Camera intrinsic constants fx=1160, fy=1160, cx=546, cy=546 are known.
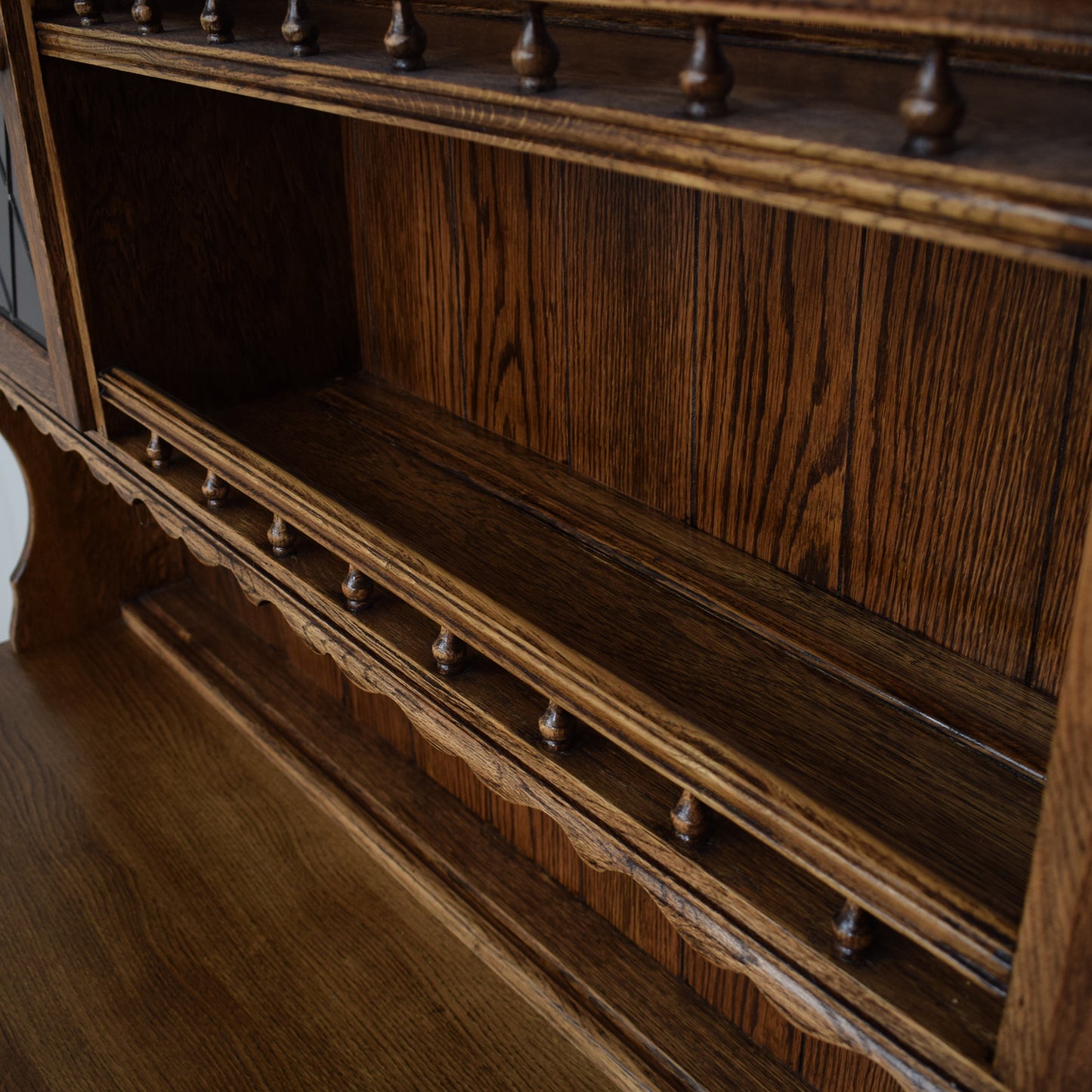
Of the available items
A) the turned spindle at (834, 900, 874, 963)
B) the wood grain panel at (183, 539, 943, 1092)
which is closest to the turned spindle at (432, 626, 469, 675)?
the wood grain panel at (183, 539, 943, 1092)

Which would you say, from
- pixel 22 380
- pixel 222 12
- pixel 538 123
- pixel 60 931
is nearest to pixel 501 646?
pixel 538 123

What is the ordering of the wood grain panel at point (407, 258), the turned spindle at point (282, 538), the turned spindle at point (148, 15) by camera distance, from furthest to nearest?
the wood grain panel at point (407, 258), the turned spindle at point (282, 538), the turned spindle at point (148, 15)

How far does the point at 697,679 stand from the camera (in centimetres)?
80

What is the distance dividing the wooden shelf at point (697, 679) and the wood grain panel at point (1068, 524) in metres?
0.03

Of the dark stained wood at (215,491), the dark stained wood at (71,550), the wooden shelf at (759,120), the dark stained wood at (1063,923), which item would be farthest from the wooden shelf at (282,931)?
the wooden shelf at (759,120)

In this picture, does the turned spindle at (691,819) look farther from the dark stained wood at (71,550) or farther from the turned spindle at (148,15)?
the dark stained wood at (71,550)

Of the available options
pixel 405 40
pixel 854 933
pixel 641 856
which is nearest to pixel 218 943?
pixel 641 856

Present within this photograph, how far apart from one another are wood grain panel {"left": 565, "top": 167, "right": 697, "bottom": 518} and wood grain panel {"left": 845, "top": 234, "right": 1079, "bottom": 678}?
182mm

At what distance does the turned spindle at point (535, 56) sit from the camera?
58cm

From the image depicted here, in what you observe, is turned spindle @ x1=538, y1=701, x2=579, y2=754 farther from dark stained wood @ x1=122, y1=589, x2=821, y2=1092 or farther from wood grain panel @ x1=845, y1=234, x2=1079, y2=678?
dark stained wood @ x1=122, y1=589, x2=821, y2=1092

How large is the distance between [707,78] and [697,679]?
42 cm

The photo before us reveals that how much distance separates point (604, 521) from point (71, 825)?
2.79 ft

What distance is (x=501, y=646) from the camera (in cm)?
81

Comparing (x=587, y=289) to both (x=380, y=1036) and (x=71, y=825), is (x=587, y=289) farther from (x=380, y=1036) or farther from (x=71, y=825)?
(x=71, y=825)
